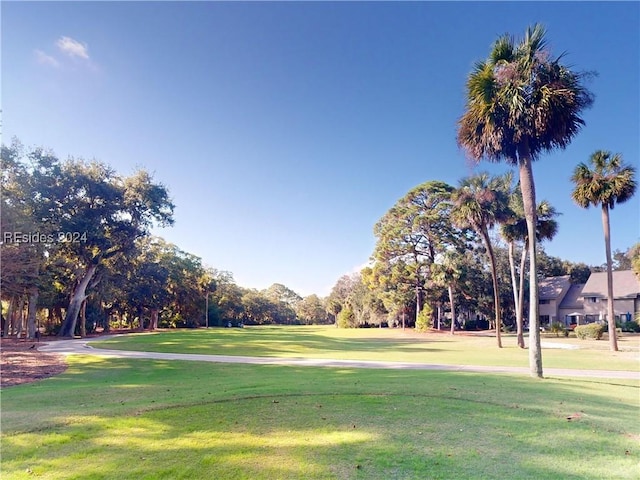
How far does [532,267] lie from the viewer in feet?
36.7

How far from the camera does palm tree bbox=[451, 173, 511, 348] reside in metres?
25.1

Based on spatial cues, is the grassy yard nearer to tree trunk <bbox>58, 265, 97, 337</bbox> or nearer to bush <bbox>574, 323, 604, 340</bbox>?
bush <bbox>574, 323, 604, 340</bbox>

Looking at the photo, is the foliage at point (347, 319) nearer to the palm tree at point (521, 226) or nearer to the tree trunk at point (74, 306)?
the palm tree at point (521, 226)

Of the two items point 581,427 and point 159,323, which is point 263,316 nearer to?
point 159,323

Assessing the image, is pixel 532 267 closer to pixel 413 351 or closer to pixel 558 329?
pixel 413 351

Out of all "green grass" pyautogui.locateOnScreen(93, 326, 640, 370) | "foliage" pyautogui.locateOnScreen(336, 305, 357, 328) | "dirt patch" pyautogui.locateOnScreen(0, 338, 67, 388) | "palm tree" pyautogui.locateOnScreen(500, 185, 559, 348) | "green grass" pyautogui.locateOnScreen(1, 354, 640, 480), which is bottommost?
"foliage" pyautogui.locateOnScreen(336, 305, 357, 328)

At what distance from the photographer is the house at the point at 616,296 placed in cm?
4356

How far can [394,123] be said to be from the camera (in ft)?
72.3

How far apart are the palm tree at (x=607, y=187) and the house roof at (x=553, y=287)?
102 feet

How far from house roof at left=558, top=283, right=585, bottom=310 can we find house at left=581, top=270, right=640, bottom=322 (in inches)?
39.4

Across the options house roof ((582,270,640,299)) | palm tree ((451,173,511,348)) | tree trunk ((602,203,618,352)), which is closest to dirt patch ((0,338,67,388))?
palm tree ((451,173,511,348))

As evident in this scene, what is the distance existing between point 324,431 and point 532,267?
27.7 feet

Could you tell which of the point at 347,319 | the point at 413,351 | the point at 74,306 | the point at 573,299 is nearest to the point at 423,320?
the point at 413,351

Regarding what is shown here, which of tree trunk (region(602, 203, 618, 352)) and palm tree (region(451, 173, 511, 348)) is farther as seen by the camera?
palm tree (region(451, 173, 511, 348))
